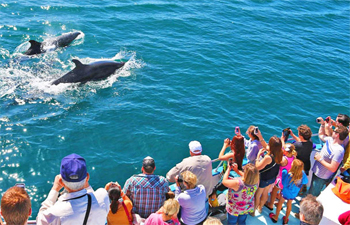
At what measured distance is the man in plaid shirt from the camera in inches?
289

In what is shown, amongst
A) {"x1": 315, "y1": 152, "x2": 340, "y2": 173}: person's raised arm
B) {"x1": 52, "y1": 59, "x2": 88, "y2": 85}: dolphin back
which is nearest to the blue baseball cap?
{"x1": 315, "y1": 152, "x2": 340, "y2": 173}: person's raised arm

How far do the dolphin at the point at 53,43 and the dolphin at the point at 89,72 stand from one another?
358 cm

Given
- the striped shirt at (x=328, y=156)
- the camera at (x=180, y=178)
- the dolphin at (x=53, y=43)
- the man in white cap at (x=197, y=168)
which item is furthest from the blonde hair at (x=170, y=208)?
→ the dolphin at (x=53, y=43)

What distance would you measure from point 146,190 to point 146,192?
44 millimetres

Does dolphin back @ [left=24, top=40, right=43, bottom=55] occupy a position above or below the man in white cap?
below

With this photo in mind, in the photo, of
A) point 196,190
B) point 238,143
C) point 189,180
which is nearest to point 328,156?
point 238,143

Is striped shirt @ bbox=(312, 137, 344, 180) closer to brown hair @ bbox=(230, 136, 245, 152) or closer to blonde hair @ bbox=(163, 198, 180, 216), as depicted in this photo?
brown hair @ bbox=(230, 136, 245, 152)

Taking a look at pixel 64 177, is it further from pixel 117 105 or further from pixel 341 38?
pixel 341 38

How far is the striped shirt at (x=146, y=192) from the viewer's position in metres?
7.34

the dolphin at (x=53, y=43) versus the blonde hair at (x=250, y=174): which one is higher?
the blonde hair at (x=250, y=174)

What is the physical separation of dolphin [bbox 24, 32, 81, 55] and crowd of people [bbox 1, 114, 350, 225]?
13653mm

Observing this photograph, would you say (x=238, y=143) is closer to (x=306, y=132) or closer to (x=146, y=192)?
(x=306, y=132)

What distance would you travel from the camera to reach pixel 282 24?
26.2m

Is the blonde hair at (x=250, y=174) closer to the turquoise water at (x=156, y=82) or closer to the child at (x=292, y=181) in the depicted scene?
the child at (x=292, y=181)
